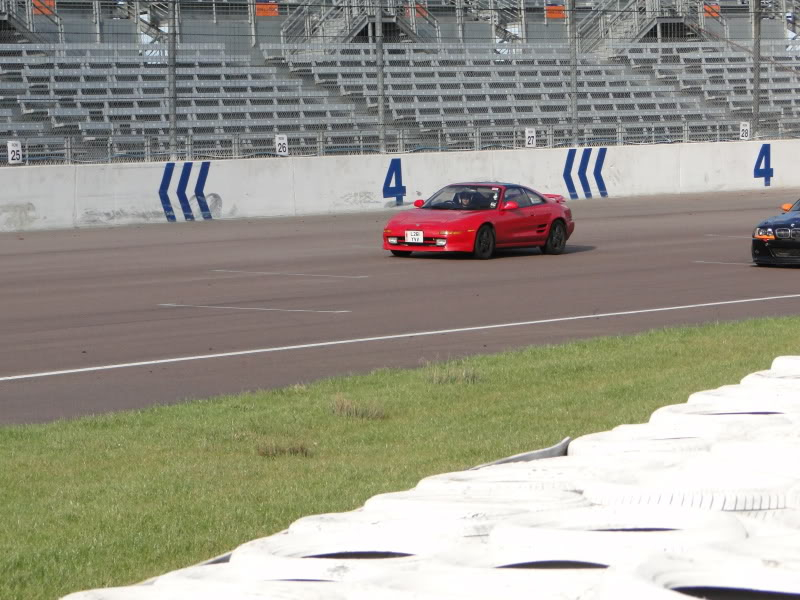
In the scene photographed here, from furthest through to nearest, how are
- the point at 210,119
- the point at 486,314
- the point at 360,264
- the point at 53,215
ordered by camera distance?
the point at 210,119 < the point at 53,215 < the point at 360,264 < the point at 486,314

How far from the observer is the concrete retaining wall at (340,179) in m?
28.2

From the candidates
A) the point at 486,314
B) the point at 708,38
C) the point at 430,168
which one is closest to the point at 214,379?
the point at 486,314

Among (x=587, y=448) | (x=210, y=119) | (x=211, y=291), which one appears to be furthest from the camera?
(x=210, y=119)

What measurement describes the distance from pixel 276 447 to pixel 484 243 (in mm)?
14865

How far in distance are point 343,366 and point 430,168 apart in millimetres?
23234

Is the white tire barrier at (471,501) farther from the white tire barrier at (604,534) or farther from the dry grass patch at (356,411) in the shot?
the dry grass patch at (356,411)

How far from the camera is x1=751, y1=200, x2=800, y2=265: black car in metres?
19.6

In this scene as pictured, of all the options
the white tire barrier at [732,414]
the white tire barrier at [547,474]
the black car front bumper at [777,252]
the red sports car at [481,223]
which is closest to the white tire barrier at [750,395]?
the white tire barrier at [732,414]

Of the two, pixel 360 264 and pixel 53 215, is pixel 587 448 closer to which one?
pixel 360 264

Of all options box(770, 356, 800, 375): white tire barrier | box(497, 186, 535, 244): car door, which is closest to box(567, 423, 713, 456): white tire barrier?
box(770, 356, 800, 375): white tire barrier

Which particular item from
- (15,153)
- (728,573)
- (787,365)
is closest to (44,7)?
(15,153)

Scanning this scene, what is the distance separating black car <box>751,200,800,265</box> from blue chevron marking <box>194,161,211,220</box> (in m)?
14.1

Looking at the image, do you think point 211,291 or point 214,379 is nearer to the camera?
point 214,379

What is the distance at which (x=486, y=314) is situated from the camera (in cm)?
1491
